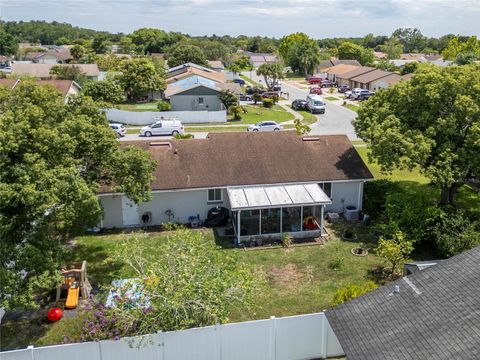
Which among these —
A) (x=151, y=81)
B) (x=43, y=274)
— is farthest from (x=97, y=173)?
(x=151, y=81)

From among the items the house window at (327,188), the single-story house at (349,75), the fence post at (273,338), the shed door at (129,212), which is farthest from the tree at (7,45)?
the fence post at (273,338)

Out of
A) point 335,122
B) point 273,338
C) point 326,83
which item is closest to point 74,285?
point 273,338

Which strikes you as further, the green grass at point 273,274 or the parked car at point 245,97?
the parked car at point 245,97

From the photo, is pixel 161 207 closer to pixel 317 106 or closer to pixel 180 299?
pixel 180 299

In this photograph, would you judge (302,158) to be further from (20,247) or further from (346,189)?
(20,247)

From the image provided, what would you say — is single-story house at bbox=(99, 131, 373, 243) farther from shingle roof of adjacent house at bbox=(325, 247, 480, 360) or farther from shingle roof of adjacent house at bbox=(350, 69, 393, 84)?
shingle roof of adjacent house at bbox=(350, 69, 393, 84)

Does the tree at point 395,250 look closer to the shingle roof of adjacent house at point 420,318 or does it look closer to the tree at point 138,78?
the shingle roof of adjacent house at point 420,318
